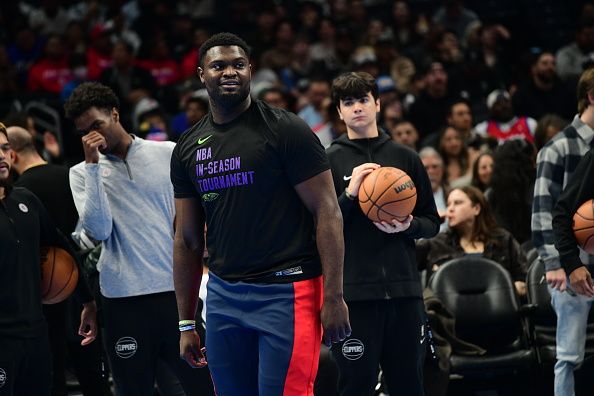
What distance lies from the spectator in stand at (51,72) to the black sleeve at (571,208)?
946cm

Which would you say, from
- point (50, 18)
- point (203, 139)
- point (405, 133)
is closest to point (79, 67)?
point (50, 18)

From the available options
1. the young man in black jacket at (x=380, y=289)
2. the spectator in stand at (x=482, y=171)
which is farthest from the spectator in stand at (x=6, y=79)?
the young man in black jacket at (x=380, y=289)

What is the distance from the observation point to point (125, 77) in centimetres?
1402

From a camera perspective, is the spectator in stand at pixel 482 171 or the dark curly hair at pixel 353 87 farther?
the spectator in stand at pixel 482 171

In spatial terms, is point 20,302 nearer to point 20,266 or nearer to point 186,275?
point 20,266

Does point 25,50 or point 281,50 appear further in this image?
point 25,50

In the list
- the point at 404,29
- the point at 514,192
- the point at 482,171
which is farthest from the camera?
the point at 404,29

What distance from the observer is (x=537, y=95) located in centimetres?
1266

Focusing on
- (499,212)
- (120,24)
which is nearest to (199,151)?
(499,212)

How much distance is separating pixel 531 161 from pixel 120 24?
8059 millimetres

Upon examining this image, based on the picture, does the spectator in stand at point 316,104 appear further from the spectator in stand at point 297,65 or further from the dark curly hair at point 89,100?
the dark curly hair at point 89,100

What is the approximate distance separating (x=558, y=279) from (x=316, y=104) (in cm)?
651

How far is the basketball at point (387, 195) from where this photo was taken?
5.75m

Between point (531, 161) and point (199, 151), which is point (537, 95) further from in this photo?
point (199, 151)
